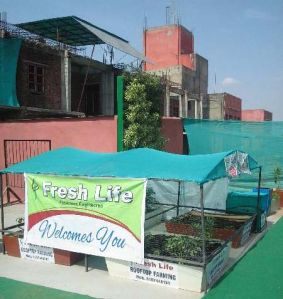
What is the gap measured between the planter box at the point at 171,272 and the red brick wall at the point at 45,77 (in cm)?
1707

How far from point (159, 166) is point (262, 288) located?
9.73 feet

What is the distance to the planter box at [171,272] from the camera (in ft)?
23.0

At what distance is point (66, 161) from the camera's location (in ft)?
29.5

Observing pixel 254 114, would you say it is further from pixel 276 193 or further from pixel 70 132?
pixel 70 132

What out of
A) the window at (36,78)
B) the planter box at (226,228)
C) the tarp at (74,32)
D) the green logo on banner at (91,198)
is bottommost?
the planter box at (226,228)

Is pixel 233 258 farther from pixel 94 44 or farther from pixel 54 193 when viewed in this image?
pixel 94 44

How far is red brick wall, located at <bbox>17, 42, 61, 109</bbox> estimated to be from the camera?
2259 cm

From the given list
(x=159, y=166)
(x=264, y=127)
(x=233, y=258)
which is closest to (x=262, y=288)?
(x=233, y=258)

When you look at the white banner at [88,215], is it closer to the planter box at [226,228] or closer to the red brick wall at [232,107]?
the planter box at [226,228]

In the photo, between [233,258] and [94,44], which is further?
[94,44]

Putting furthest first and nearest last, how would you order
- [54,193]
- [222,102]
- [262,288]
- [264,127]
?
[222,102] → [264,127] → [54,193] → [262,288]

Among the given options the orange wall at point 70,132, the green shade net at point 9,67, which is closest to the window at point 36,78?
the green shade net at point 9,67

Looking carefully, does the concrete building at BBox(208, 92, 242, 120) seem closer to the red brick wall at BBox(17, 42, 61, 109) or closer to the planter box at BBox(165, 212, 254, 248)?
the red brick wall at BBox(17, 42, 61, 109)

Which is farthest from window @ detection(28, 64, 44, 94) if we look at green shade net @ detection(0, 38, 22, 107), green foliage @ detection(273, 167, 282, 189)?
green foliage @ detection(273, 167, 282, 189)
